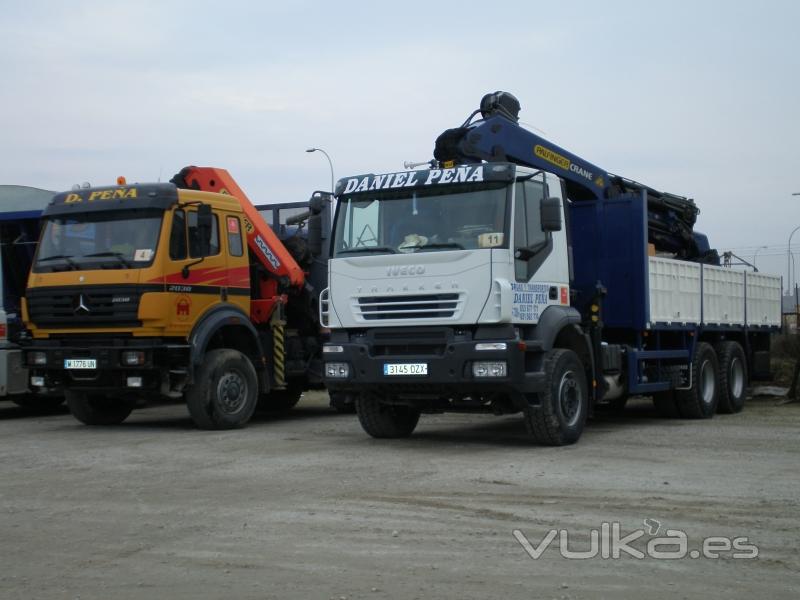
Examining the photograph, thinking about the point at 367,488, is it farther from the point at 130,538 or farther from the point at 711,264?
the point at 711,264

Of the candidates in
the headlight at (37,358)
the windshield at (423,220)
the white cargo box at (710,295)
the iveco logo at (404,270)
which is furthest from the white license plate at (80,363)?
the white cargo box at (710,295)

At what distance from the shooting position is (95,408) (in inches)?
591

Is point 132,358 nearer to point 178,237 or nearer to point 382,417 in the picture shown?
point 178,237

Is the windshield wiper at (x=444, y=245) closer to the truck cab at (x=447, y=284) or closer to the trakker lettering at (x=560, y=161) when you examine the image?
the truck cab at (x=447, y=284)

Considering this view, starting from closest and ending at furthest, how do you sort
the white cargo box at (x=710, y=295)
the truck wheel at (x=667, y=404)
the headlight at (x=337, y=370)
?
the headlight at (x=337, y=370) < the white cargo box at (x=710, y=295) < the truck wheel at (x=667, y=404)

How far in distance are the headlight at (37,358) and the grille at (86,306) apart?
0.38 m

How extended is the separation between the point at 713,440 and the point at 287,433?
17.8 ft

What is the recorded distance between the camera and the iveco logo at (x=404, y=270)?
36.9 feet

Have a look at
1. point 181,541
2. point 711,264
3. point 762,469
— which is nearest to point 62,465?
point 181,541

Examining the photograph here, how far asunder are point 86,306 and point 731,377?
32.4 feet

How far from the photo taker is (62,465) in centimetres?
1086

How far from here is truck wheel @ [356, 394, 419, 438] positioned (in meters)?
12.7

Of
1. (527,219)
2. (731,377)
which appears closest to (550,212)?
(527,219)

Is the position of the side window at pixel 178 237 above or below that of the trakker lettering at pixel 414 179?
below
